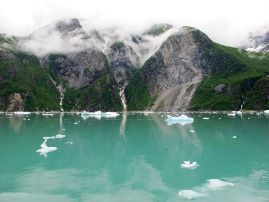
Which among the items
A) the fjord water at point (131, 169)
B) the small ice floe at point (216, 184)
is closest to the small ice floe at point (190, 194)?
the fjord water at point (131, 169)

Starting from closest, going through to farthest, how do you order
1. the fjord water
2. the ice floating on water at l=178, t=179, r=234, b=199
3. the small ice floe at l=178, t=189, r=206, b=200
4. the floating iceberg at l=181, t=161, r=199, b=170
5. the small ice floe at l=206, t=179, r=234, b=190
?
1. the small ice floe at l=178, t=189, r=206, b=200
2. the ice floating on water at l=178, t=179, r=234, b=199
3. the fjord water
4. the small ice floe at l=206, t=179, r=234, b=190
5. the floating iceberg at l=181, t=161, r=199, b=170

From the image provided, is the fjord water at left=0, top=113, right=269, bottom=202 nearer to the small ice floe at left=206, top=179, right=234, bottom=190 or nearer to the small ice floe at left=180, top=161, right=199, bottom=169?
the small ice floe at left=206, top=179, right=234, bottom=190

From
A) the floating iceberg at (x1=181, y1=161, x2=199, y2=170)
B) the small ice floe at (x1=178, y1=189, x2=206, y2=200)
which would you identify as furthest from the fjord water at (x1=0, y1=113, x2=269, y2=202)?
the floating iceberg at (x1=181, y1=161, x2=199, y2=170)

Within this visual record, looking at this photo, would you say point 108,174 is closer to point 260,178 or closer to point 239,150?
point 260,178

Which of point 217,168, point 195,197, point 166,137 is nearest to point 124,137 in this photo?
point 166,137

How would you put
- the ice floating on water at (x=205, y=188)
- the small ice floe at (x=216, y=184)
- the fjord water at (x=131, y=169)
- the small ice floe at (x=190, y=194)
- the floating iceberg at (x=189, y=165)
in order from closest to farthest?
1. the small ice floe at (x=190, y=194)
2. the ice floating on water at (x=205, y=188)
3. the fjord water at (x=131, y=169)
4. the small ice floe at (x=216, y=184)
5. the floating iceberg at (x=189, y=165)

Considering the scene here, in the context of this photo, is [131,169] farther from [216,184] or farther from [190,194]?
[190,194]

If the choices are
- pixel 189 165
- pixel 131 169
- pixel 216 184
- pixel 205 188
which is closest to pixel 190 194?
pixel 205 188

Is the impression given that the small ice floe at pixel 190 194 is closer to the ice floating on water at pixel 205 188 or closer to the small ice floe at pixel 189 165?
the ice floating on water at pixel 205 188
